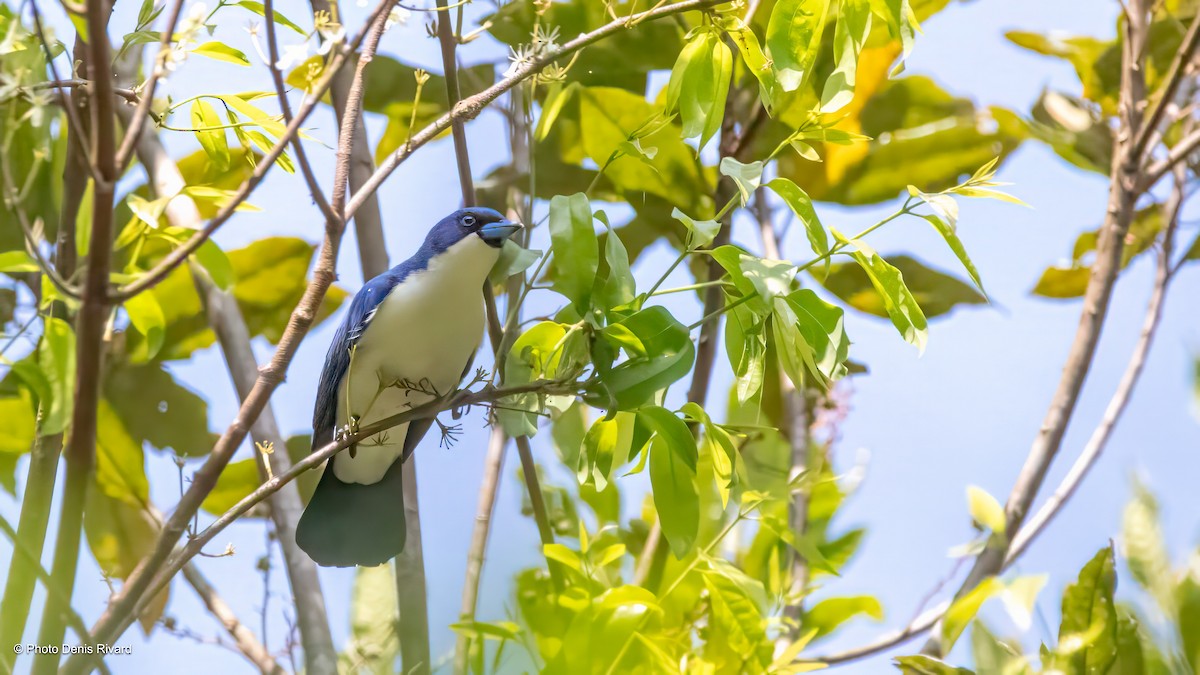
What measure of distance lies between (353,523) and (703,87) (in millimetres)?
772

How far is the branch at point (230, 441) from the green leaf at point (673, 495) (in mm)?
→ 338

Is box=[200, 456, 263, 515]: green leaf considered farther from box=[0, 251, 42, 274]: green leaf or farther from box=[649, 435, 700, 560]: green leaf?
box=[649, 435, 700, 560]: green leaf

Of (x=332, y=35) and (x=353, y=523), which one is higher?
(x=332, y=35)

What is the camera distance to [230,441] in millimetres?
939

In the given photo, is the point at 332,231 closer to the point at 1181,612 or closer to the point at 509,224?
the point at 509,224

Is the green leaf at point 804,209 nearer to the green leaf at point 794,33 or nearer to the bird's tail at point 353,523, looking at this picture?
the green leaf at point 794,33

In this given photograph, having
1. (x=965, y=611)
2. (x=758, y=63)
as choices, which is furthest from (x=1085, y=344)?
(x=758, y=63)

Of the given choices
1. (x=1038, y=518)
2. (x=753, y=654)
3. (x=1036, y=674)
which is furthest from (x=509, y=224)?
(x=1038, y=518)

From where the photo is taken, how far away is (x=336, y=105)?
58.9 inches

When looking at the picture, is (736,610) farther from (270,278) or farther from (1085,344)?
(270,278)

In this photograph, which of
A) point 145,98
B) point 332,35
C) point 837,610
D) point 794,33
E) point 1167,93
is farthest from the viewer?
point 837,610

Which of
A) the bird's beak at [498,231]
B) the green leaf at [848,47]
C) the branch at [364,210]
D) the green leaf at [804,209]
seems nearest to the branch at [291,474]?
the green leaf at [804,209]

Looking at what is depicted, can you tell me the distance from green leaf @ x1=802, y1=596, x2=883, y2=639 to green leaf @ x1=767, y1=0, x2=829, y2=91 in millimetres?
963

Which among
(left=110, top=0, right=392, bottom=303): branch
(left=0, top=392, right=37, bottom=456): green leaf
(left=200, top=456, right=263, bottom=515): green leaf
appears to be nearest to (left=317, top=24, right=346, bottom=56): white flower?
(left=110, top=0, right=392, bottom=303): branch
